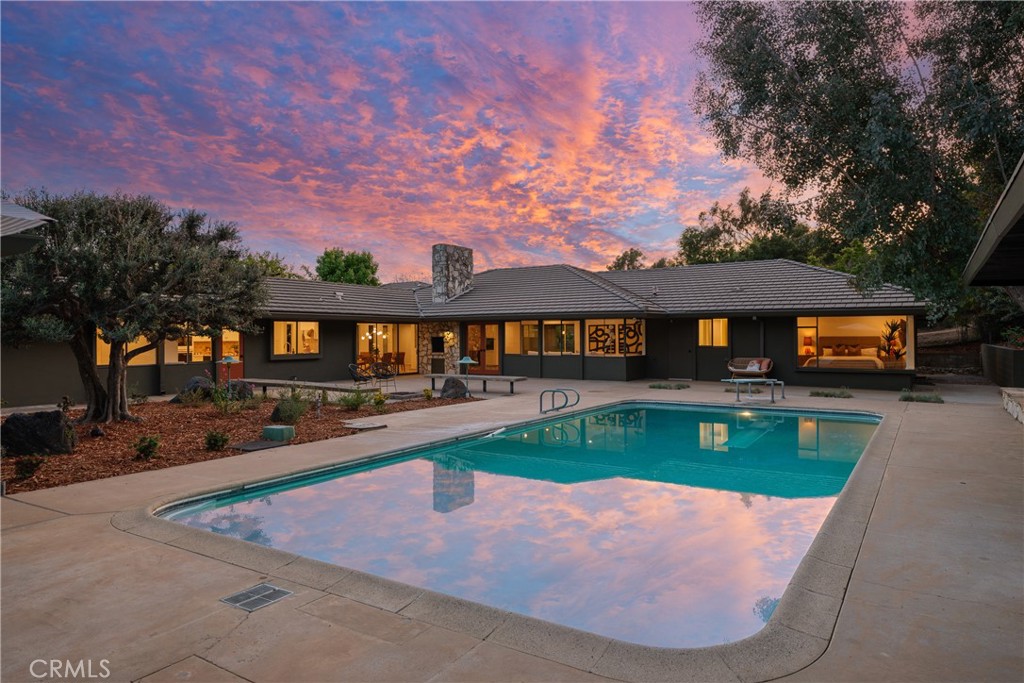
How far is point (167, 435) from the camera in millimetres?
9977

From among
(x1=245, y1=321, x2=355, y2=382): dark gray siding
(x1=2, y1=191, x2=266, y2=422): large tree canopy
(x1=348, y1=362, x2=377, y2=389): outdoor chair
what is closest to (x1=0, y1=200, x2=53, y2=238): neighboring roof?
(x1=2, y1=191, x2=266, y2=422): large tree canopy

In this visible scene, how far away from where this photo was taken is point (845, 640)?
10.4 ft

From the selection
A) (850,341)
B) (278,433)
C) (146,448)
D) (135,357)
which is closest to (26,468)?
(146,448)

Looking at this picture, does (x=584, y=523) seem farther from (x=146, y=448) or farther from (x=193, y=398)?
(x=193, y=398)

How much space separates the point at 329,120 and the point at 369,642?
61.4ft

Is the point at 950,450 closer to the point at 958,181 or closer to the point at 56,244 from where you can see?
the point at 958,181

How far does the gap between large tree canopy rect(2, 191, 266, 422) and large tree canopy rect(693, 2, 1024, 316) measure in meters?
10.9

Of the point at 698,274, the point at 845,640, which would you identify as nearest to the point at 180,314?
the point at 845,640

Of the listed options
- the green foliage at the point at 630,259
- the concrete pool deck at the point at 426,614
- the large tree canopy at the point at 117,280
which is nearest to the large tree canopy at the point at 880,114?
the concrete pool deck at the point at 426,614

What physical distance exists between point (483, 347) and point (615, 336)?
623 cm

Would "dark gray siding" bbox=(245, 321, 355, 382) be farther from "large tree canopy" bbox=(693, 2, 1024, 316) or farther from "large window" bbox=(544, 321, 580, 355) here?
"large tree canopy" bbox=(693, 2, 1024, 316)

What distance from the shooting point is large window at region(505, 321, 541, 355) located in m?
23.9

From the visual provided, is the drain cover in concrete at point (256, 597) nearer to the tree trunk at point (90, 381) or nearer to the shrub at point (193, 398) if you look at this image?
the tree trunk at point (90, 381)

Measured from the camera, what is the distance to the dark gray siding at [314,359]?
19688mm
